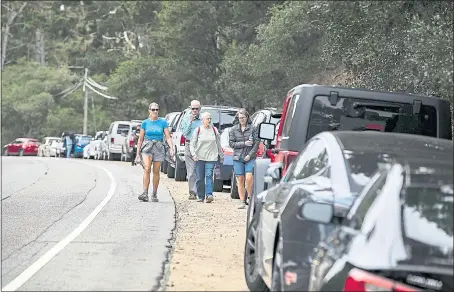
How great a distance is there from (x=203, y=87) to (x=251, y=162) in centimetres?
3169

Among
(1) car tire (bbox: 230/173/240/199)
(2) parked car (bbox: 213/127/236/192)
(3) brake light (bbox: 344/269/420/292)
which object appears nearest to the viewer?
(3) brake light (bbox: 344/269/420/292)

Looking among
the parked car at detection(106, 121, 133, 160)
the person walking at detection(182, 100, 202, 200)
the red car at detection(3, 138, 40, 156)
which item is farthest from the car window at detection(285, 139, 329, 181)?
the red car at detection(3, 138, 40, 156)

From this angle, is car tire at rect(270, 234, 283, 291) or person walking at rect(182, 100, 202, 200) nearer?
car tire at rect(270, 234, 283, 291)

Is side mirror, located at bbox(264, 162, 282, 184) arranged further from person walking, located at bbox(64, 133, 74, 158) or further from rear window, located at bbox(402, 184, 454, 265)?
person walking, located at bbox(64, 133, 74, 158)

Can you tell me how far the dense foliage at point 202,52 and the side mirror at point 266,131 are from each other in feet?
8.17

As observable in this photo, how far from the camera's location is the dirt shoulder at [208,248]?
1005 cm

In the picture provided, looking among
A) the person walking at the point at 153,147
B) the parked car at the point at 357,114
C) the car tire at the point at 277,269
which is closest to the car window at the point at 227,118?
the person walking at the point at 153,147

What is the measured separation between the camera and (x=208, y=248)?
12.9m

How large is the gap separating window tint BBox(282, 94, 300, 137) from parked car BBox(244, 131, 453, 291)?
2758 mm

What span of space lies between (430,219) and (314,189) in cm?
126

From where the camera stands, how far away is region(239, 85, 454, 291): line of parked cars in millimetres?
6098

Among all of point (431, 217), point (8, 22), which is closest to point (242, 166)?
point (431, 217)

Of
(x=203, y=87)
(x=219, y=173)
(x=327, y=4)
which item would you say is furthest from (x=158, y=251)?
(x=203, y=87)

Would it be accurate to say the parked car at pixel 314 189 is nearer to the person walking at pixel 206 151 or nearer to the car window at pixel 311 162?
the car window at pixel 311 162
